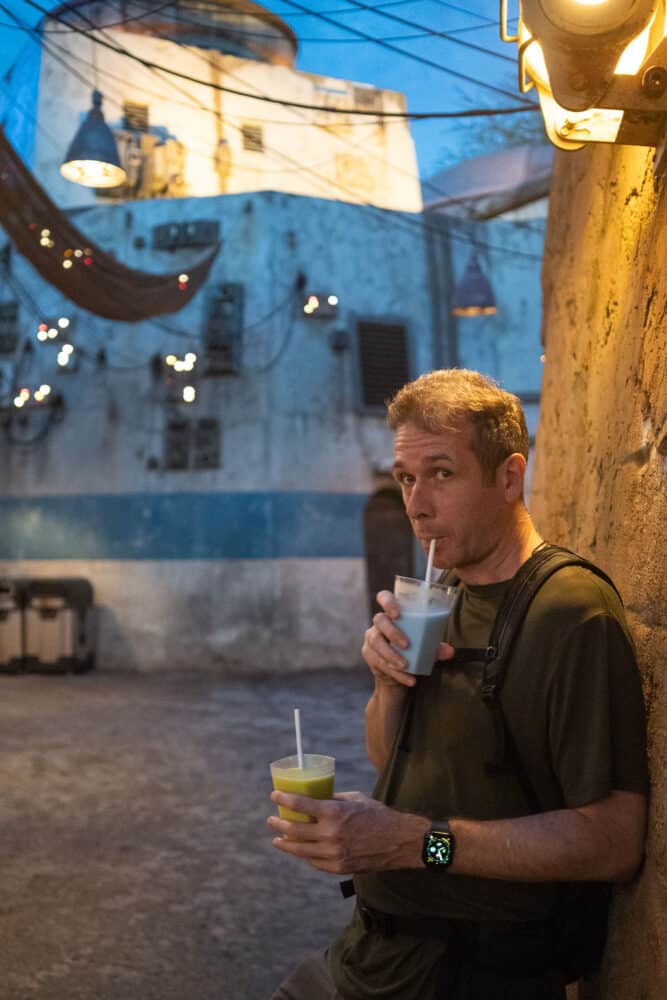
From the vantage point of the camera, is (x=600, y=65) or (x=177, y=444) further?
(x=177, y=444)

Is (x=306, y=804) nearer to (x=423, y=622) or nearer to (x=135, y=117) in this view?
(x=423, y=622)

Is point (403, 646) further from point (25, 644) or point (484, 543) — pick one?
point (25, 644)

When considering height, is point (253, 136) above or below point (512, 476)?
above

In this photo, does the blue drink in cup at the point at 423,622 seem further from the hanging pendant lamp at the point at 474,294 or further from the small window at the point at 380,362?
the small window at the point at 380,362

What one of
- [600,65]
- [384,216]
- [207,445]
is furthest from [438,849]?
[384,216]

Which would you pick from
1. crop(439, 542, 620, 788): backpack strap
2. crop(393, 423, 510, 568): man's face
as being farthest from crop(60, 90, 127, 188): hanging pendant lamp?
crop(439, 542, 620, 788): backpack strap

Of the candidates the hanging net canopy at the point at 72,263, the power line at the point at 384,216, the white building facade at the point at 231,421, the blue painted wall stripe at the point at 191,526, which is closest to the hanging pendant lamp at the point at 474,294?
the white building facade at the point at 231,421

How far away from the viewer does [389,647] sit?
6.03 feet

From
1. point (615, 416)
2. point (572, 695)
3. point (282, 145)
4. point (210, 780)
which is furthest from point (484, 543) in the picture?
point (282, 145)

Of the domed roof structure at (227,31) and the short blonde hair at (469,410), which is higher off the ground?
the domed roof structure at (227,31)

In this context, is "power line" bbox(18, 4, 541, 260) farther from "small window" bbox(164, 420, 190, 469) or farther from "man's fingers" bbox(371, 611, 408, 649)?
"man's fingers" bbox(371, 611, 408, 649)

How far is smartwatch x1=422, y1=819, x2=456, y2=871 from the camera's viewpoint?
1586mm

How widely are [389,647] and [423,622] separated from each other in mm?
104

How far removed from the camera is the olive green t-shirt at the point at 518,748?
1.59 metres
